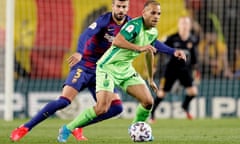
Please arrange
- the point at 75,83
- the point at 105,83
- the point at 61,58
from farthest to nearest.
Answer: the point at 61,58
the point at 75,83
the point at 105,83

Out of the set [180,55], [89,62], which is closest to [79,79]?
[89,62]

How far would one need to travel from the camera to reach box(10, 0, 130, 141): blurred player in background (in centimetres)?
1016

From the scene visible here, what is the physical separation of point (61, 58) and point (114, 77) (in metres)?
8.90

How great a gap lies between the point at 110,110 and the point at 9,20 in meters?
6.87

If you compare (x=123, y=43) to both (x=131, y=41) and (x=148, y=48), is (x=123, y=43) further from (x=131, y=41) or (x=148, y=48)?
(x=148, y=48)

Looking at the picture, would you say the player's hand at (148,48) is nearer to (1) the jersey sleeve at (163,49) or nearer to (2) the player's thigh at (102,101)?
(2) the player's thigh at (102,101)

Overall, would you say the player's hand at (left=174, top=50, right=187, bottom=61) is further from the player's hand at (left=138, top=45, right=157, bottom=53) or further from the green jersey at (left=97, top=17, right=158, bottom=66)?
the player's hand at (left=138, top=45, right=157, bottom=53)

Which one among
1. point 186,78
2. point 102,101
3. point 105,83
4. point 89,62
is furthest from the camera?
point 186,78

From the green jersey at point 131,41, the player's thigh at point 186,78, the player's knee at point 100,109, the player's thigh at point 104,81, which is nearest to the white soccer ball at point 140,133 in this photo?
the player's knee at point 100,109

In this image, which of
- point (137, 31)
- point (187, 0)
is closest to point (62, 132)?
point (137, 31)

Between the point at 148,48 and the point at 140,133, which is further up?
the point at 148,48

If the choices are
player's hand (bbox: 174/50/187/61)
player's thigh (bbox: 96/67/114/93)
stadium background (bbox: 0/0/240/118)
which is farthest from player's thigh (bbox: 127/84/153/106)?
stadium background (bbox: 0/0/240/118)

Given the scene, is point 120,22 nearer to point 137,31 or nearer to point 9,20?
point 137,31

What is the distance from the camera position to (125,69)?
32.9 feet
